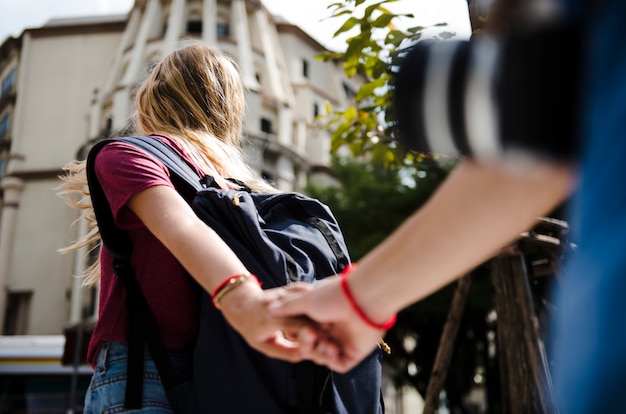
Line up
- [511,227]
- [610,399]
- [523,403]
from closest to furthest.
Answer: [610,399] < [511,227] < [523,403]

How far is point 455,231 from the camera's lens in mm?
976

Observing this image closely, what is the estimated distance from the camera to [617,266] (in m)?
0.76

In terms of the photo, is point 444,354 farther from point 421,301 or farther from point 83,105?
point 83,105

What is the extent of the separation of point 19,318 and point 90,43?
13.4 m

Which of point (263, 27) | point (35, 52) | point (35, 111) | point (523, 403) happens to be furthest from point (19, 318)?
point (523, 403)

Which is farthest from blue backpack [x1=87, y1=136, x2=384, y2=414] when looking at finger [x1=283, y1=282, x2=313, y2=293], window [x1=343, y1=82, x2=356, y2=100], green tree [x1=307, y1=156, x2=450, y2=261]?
window [x1=343, y1=82, x2=356, y2=100]

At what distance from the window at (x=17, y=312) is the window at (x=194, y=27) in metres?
13.5

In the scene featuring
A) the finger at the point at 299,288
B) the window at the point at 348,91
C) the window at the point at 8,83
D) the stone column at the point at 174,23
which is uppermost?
the stone column at the point at 174,23

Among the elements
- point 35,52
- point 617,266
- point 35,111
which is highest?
point 35,52

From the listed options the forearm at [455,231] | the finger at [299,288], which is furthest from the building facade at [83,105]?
the forearm at [455,231]

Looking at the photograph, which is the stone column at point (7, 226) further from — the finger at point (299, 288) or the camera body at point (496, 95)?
the camera body at point (496, 95)

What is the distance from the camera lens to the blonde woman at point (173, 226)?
1475 mm

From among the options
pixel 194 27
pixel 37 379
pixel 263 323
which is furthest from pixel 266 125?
pixel 263 323

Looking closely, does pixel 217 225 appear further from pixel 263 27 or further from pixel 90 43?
pixel 90 43
